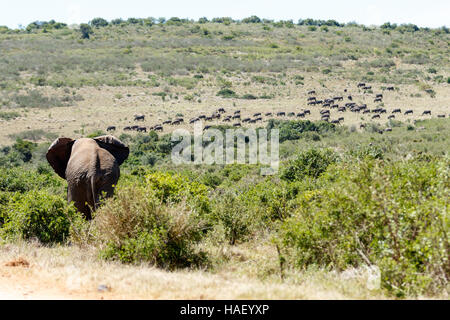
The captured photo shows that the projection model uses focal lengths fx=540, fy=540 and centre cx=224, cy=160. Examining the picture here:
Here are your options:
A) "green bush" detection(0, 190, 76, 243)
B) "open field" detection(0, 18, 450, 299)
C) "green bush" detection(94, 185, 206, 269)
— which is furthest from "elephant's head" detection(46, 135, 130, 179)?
"green bush" detection(94, 185, 206, 269)

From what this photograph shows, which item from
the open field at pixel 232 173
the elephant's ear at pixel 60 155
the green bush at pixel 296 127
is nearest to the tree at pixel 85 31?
the open field at pixel 232 173

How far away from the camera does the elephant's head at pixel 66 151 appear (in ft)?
41.2

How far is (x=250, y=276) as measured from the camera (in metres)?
8.52

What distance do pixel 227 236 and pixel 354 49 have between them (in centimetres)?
7566

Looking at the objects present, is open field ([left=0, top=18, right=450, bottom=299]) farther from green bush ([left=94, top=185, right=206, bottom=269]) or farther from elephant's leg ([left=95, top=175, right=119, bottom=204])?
elephant's leg ([left=95, top=175, right=119, bottom=204])

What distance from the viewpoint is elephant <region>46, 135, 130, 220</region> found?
36.8 feet

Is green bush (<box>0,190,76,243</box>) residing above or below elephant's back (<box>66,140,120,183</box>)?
below

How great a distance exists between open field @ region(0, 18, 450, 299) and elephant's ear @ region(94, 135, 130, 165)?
148 cm

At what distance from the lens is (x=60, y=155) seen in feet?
41.5

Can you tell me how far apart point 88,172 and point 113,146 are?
159cm

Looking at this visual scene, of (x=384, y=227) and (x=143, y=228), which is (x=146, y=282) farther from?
(x=384, y=227)

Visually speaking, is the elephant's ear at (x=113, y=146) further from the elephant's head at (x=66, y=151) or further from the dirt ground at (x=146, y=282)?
the dirt ground at (x=146, y=282)

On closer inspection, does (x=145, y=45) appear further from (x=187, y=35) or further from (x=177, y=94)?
(x=177, y=94)

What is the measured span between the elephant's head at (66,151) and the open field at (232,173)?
38.5 inches
